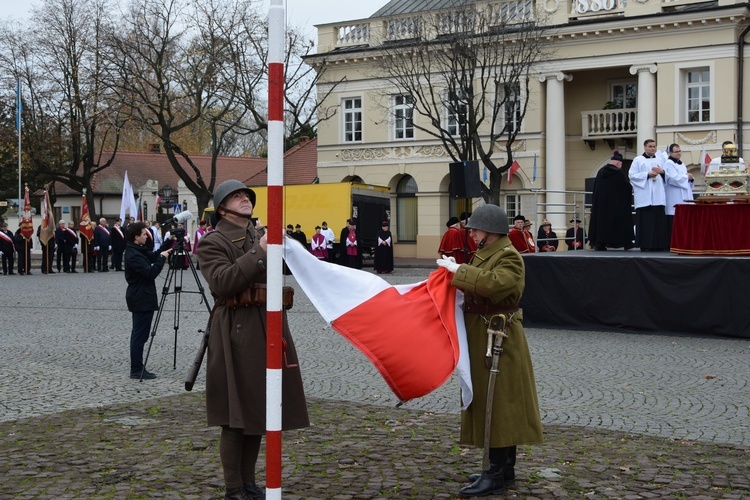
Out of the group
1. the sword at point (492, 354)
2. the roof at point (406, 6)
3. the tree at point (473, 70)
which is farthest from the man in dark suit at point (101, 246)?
the sword at point (492, 354)

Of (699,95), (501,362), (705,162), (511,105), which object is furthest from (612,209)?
(511,105)

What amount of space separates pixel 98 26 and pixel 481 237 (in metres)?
49.0

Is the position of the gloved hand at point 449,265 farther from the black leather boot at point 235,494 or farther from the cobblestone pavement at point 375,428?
the black leather boot at point 235,494

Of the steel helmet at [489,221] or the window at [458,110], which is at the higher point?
the window at [458,110]

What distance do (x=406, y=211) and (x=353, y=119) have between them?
5121 millimetres

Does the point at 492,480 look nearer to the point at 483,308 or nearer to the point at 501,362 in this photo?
the point at 501,362

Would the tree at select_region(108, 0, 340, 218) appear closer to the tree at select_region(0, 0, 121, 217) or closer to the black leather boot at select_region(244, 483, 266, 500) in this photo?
the tree at select_region(0, 0, 121, 217)

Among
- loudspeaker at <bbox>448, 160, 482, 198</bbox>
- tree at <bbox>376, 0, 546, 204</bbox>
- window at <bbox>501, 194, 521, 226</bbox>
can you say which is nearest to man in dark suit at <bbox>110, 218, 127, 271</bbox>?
tree at <bbox>376, 0, 546, 204</bbox>

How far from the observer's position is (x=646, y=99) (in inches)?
1610

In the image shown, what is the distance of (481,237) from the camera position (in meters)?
6.80

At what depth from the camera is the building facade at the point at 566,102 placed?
39312 millimetres

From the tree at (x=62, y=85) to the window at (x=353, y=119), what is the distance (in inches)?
462

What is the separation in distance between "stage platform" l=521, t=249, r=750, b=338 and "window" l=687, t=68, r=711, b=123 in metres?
24.3

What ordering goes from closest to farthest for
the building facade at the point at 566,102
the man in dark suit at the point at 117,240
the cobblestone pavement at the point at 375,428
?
the cobblestone pavement at the point at 375,428, the man in dark suit at the point at 117,240, the building facade at the point at 566,102
